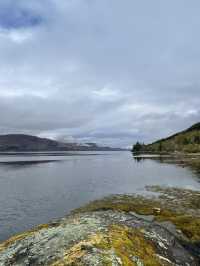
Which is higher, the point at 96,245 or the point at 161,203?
the point at 96,245

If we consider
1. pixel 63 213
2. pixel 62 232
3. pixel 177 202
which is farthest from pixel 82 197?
pixel 62 232

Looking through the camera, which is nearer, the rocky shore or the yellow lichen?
the yellow lichen

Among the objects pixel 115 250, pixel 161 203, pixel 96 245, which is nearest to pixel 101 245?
pixel 96 245

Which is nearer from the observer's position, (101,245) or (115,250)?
(115,250)

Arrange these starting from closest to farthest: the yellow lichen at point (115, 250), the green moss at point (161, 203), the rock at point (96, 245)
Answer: the yellow lichen at point (115, 250)
the rock at point (96, 245)
the green moss at point (161, 203)

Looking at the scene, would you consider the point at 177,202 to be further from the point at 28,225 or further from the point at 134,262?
the point at 134,262

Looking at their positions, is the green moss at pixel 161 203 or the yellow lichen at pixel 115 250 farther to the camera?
the green moss at pixel 161 203

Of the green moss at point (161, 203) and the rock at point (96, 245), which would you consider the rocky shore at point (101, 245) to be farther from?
the green moss at point (161, 203)

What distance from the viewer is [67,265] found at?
25.1ft

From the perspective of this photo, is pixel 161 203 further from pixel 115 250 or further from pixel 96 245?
pixel 115 250

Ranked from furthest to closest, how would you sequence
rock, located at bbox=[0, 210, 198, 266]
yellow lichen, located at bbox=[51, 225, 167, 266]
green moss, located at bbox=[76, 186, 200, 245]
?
green moss, located at bbox=[76, 186, 200, 245], rock, located at bbox=[0, 210, 198, 266], yellow lichen, located at bbox=[51, 225, 167, 266]

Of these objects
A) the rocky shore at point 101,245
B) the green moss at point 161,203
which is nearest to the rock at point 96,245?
the rocky shore at point 101,245

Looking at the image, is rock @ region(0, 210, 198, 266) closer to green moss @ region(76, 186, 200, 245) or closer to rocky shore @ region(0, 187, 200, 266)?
rocky shore @ region(0, 187, 200, 266)

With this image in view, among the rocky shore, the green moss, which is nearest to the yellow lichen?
the rocky shore
